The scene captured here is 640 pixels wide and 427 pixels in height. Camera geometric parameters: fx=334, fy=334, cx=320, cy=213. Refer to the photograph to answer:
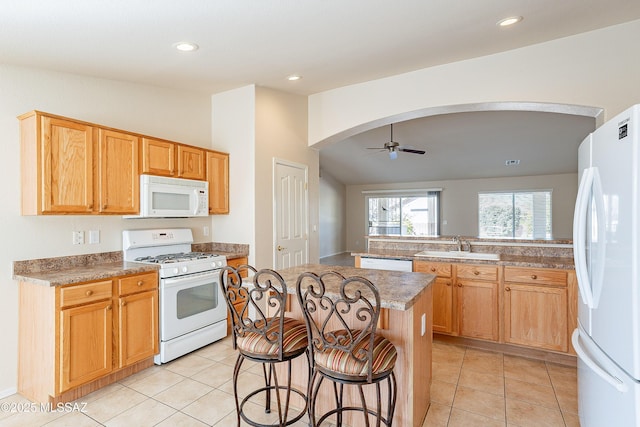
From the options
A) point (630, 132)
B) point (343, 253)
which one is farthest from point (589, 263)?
point (343, 253)

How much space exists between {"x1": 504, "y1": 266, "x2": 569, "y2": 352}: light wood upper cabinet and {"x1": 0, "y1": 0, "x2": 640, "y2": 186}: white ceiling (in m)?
2.11

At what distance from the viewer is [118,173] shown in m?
3.01

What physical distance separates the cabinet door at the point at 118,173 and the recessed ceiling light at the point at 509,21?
3.31 m

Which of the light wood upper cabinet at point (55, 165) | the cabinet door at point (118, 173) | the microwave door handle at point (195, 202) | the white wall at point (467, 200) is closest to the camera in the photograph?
the light wood upper cabinet at point (55, 165)

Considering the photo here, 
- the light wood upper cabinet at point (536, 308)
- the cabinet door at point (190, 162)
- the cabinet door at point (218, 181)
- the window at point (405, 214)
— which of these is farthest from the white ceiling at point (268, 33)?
the window at point (405, 214)

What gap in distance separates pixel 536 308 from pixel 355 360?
2.29 metres

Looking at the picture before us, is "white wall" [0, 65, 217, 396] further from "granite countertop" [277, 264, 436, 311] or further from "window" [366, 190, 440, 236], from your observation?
"window" [366, 190, 440, 236]

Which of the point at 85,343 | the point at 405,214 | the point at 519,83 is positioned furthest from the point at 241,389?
the point at 405,214

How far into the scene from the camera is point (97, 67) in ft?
9.59

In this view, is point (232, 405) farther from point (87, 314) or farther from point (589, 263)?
point (589, 263)

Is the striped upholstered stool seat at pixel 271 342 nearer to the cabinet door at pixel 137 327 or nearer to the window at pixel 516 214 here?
the cabinet door at pixel 137 327

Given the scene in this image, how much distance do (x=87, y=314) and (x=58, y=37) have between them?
200cm

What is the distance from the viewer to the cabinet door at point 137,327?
108 inches

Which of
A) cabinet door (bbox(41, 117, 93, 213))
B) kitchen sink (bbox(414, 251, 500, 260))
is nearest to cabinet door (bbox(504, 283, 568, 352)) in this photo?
kitchen sink (bbox(414, 251, 500, 260))
